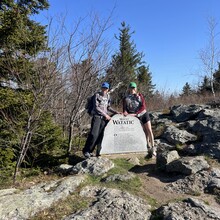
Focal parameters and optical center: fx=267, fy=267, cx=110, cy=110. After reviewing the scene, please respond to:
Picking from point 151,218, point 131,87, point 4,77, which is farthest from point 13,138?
point 151,218

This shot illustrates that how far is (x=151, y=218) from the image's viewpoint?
380 cm

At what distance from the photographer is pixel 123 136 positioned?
7008mm

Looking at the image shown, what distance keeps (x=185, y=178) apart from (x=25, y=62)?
4.50 metres

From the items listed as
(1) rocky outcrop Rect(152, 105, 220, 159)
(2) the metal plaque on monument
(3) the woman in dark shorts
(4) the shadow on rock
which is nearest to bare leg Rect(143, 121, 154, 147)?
(3) the woman in dark shorts

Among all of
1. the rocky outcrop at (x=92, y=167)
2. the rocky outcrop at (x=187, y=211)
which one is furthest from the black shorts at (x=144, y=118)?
the rocky outcrop at (x=187, y=211)

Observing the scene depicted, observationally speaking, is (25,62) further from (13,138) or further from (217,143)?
(217,143)

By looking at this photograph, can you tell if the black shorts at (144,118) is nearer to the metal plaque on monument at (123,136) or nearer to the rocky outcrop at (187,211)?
the metal plaque on monument at (123,136)

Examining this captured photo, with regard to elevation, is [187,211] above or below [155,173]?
below

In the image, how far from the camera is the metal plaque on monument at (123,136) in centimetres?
687

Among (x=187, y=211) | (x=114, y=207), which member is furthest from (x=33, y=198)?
(x=187, y=211)

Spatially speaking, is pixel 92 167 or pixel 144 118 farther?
pixel 144 118

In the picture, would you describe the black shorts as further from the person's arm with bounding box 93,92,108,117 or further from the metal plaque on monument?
the person's arm with bounding box 93,92,108,117

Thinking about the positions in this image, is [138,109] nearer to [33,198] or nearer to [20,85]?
[20,85]

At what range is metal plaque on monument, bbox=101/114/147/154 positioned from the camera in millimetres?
6871
